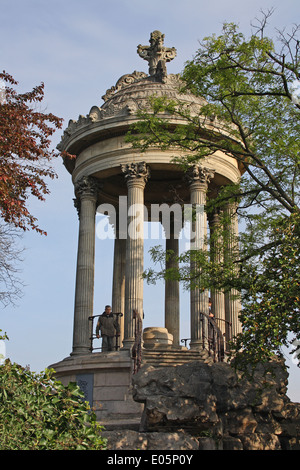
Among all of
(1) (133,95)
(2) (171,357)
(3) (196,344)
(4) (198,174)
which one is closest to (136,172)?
(4) (198,174)

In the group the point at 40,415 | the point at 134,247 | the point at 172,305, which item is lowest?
the point at 40,415

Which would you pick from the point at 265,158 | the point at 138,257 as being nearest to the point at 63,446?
the point at 265,158

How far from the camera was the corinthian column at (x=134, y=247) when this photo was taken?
3038 centimetres

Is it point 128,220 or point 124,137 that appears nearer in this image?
point 128,220

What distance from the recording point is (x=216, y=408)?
18.5 metres

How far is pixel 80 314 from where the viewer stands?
106ft

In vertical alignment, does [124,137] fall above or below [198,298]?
above

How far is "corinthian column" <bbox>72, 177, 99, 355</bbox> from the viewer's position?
32062 millimetres

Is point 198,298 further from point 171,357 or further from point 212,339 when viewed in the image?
point 171,357

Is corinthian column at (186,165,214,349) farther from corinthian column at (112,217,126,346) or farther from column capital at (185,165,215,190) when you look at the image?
corinthian column at (112,217,126,346)

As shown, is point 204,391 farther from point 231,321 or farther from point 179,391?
point 231,321

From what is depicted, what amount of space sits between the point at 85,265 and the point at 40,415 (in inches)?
839

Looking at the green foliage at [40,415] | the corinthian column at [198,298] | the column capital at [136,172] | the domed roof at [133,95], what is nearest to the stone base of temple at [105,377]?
the corinthian column at [198,298]

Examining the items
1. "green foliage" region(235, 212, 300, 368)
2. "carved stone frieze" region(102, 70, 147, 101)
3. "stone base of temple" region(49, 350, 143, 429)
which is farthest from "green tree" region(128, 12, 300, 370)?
"carved stone frieze" region(102, 70, 147, 101)
